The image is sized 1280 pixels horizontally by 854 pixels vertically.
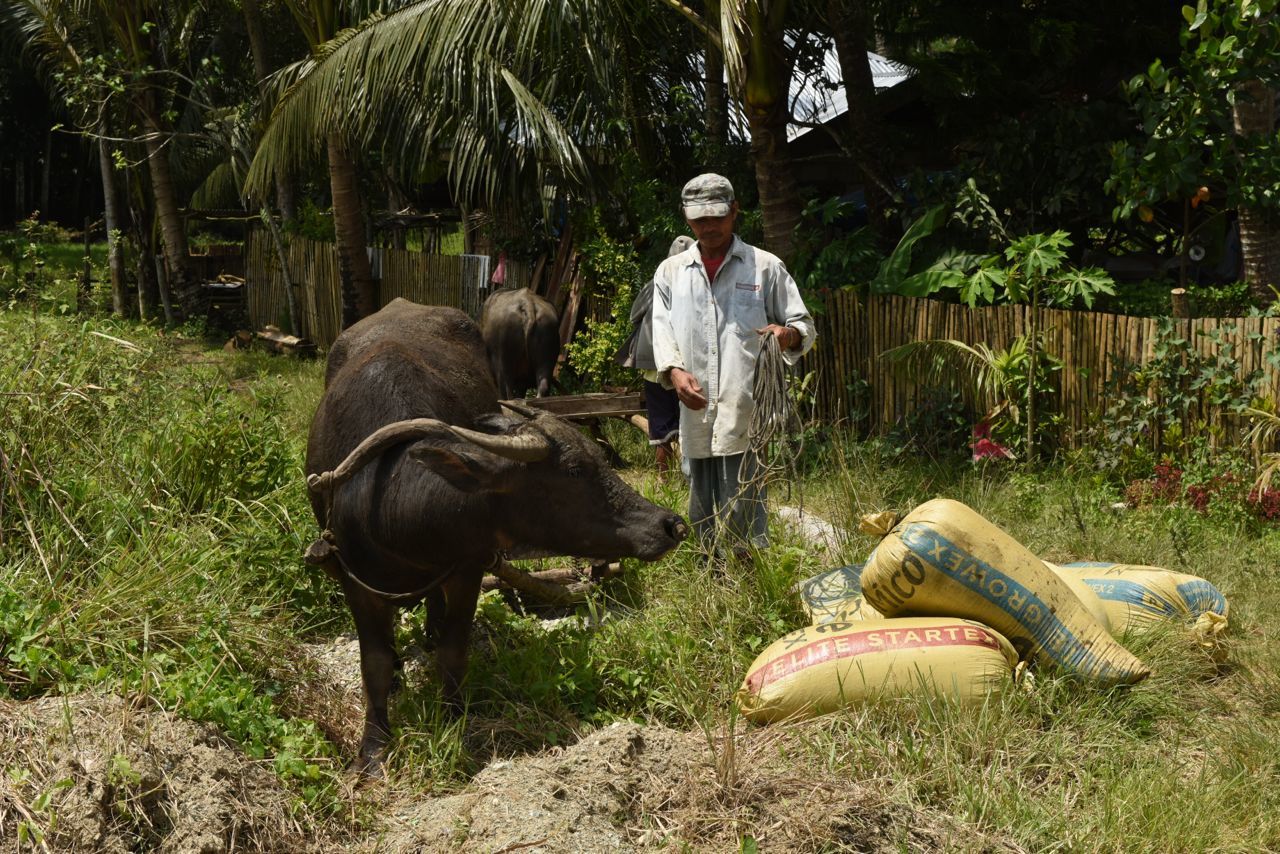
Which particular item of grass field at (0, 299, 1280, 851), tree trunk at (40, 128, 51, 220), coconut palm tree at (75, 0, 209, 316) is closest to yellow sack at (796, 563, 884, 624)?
grass field at (0, 299, 1280, 851)

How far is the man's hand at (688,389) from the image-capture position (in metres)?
5.43

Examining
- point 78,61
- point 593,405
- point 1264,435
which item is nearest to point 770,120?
point 593,405

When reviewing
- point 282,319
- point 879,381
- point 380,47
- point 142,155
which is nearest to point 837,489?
point 879,381

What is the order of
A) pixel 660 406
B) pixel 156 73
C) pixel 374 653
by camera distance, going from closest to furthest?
pixel 374 653 → pixel 660 406 → pixel 156 73

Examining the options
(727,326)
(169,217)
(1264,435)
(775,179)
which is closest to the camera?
(727,326)

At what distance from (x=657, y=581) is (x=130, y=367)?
3.10m

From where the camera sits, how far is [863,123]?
1033 centimetres

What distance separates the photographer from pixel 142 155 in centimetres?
1997

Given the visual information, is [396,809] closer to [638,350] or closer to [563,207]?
[638,350]

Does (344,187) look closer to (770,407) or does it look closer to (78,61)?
(78,61)

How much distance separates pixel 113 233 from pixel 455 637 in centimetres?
1564

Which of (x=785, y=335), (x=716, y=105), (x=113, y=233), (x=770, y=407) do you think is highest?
(x=716, y=105)

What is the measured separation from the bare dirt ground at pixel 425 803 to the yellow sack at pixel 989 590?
0.82 metres

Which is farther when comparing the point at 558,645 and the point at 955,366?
the point at 955,366
